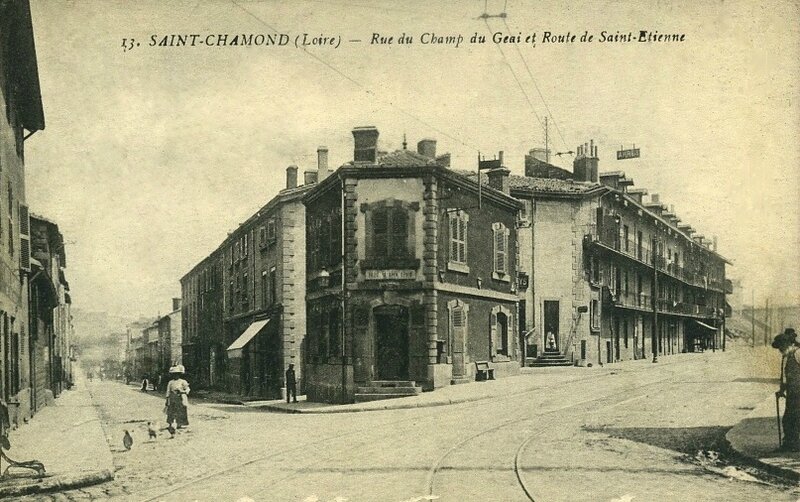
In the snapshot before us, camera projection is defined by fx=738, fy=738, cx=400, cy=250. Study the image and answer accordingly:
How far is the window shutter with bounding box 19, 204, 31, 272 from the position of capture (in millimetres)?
12555

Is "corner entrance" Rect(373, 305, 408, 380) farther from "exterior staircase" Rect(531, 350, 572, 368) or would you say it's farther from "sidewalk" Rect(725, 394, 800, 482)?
"exterior staircase" Rect(531, 350, 572, 368)

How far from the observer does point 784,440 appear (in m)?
9.68

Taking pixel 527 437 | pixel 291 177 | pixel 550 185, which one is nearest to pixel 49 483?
pixel 527 437

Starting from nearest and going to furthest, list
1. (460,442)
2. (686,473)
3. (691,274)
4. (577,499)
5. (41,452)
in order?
(577,499), (686,473), (41,452), (460,442), (691,274)

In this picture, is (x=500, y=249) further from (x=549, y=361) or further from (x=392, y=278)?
(x=549, y=361)

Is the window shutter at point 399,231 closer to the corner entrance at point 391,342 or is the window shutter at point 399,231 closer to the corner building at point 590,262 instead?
the corner entrance at point 391,342

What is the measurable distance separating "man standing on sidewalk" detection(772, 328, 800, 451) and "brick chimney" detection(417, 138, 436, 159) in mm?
6196

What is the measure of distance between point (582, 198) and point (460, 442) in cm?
2250

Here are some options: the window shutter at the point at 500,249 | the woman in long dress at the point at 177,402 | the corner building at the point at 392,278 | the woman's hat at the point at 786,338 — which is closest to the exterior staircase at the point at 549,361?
the window shutter at the point at 500,249

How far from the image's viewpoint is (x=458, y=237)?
20625 millimetres

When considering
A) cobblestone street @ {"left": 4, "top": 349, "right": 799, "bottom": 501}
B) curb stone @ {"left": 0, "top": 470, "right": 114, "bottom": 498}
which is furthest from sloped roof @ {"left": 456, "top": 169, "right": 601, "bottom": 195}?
curb stone @ {"left": 0, "top": 470, "right": 114, "bottom": 498}

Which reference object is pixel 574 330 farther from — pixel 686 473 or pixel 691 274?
pixel 686 473

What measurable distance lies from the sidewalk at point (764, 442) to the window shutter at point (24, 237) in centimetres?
1157

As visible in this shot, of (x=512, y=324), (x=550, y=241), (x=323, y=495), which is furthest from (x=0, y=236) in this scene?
(x=550, y=241)
